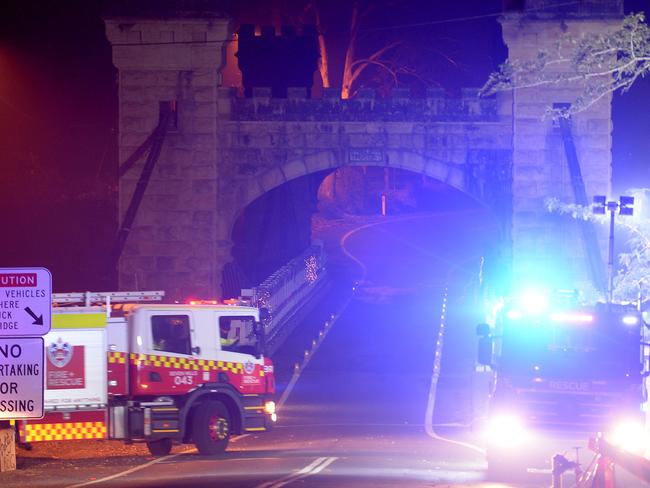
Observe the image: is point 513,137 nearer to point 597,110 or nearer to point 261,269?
point 597,110

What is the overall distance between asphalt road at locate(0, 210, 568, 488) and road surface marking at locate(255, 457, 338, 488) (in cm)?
2

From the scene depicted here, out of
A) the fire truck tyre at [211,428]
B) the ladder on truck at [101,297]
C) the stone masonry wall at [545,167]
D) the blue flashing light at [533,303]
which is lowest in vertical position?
the fire truck tyre at [211,428]

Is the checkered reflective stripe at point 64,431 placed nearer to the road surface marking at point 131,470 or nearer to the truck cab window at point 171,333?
the road surface marking at point 131,470

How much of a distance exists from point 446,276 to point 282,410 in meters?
21.5

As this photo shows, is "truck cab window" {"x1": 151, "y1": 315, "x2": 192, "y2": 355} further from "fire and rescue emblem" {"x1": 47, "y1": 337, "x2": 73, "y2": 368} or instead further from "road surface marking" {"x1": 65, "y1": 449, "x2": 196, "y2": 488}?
"road surface marking" {"x1": 65, "y1": 449, "x2": 196, "y2": 488}

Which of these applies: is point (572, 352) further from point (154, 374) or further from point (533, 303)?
point (154, 374)

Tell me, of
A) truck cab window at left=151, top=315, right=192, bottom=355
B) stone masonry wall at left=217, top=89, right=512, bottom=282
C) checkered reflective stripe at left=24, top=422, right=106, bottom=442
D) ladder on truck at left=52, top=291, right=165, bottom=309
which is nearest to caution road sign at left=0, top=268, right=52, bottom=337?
checkered reflective stripe at left=24, top=422, right=106, bottom=442

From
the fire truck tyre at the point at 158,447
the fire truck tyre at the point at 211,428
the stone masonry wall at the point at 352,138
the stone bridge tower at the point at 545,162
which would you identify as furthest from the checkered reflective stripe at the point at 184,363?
the stone bridge tower at the point at 545,162

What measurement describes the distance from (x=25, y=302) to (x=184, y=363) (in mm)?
9156

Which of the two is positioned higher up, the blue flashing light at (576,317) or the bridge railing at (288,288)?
the bridge railing at (288,288)

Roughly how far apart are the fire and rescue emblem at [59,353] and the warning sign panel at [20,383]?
871 centimetres

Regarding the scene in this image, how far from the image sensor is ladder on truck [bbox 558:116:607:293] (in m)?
33.6

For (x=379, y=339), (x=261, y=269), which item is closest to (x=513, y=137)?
(x=379, y=339)

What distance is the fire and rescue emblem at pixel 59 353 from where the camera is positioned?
800 inches
